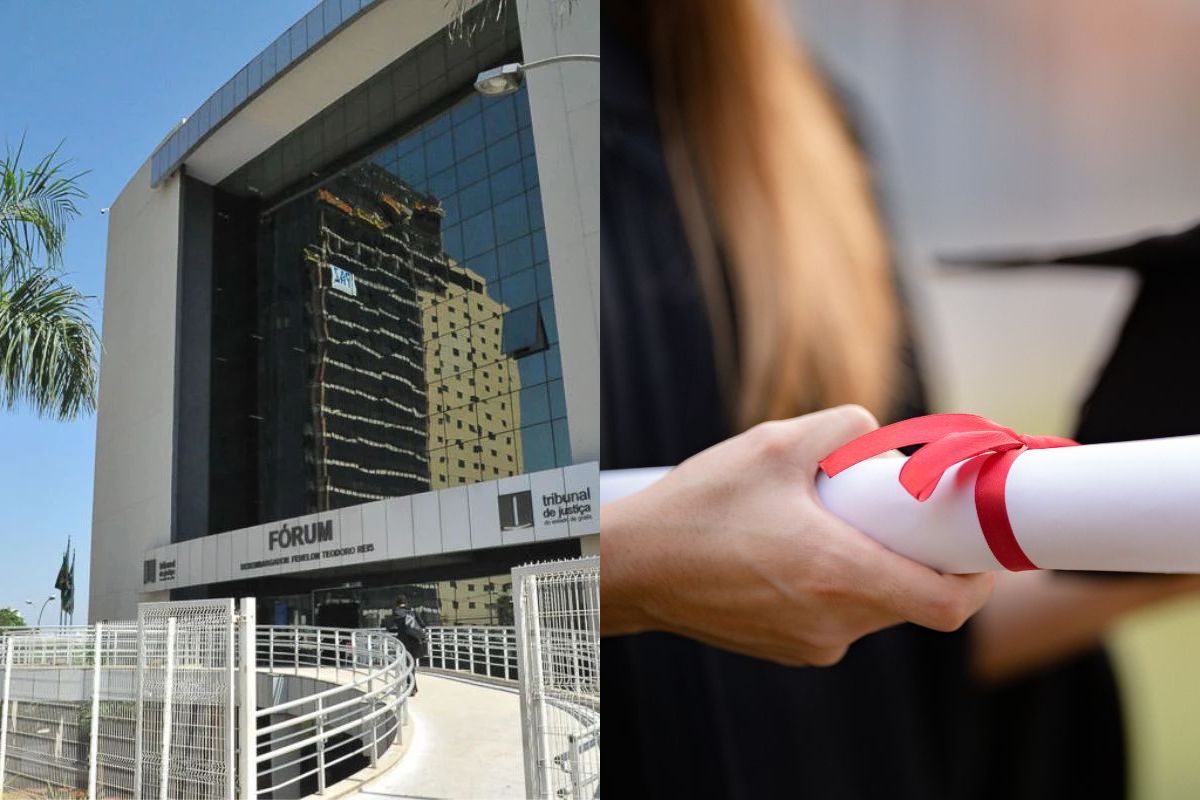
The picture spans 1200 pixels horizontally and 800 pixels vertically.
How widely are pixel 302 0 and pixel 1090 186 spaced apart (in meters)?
15.9

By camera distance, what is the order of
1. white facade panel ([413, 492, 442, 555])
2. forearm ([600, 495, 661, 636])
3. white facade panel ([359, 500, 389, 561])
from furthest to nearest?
white facade panel ([359, 500, 389, 561])
white facade panel ([413, 492, 442, 555])
forearm ([600, 495, 661, 636])

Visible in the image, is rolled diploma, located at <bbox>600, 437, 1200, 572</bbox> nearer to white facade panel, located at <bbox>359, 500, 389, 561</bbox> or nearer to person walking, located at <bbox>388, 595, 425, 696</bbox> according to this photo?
white facade panel, located at <bbox>359, 500, 389, 561</bbox>

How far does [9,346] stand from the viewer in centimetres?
508

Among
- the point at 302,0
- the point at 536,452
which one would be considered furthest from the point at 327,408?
the point at 302,0

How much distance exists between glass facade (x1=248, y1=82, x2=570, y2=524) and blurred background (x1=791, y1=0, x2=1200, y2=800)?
11.8 metres

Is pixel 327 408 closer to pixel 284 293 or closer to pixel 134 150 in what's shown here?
pixel 284 293

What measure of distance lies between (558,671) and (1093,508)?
8.85 ft

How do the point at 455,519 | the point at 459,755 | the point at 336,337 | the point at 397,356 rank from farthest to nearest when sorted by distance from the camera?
the point at 336,337 → the point at 397,356 → the point at 455,519 → the point at 459,755

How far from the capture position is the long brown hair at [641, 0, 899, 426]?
1.16m

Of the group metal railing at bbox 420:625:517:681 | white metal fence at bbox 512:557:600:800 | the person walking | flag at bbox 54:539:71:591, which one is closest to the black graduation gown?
white metal fence at bbox 512:557:600:800

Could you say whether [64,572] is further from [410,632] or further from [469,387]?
[469,387]

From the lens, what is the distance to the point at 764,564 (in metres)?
1.16

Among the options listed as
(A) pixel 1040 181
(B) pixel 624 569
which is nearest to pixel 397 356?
(B) pixel 624 569

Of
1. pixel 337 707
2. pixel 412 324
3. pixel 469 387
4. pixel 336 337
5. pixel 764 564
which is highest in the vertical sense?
pixel 336 337
